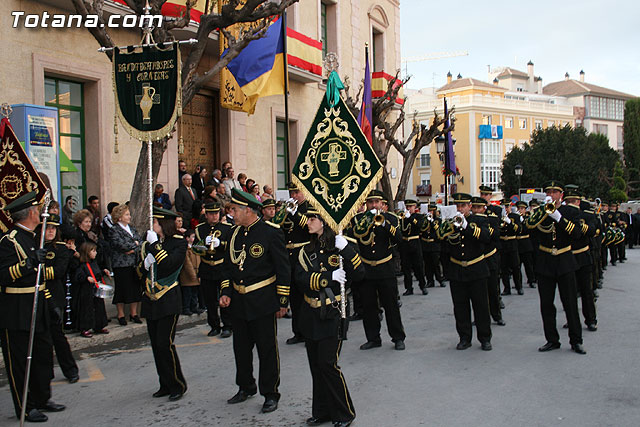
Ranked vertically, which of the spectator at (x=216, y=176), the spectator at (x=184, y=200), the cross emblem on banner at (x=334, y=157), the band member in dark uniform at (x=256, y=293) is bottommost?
the band member in dark uniform at (x=256, y=293)

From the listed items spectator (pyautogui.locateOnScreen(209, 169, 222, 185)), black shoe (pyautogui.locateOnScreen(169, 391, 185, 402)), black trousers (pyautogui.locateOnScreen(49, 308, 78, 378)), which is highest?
spectator (pyautogui.locateOnScreen(209, 169, 222, 185))

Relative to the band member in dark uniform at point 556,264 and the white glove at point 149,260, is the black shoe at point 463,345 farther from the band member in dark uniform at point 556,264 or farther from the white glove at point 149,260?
the white glove at point 149,260

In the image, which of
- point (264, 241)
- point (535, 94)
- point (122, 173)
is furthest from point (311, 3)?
point (535, 94)

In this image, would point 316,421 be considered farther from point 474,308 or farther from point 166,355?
point 474,308

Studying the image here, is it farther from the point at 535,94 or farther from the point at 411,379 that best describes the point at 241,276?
the point at 535,94

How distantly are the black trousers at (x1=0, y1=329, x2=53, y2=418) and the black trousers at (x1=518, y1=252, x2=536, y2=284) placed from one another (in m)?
11.0

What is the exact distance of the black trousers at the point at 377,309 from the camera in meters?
8.18

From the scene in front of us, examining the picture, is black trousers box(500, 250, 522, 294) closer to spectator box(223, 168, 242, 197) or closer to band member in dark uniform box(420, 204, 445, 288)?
band member in dark uniform box(420, 204, 445, 288)

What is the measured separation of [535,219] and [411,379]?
2.84 metres

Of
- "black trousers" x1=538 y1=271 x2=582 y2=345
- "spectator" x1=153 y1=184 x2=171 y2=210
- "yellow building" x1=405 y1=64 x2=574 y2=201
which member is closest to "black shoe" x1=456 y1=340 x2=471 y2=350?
"black trousers" x1=538 y1=271 x2=582 y2=345

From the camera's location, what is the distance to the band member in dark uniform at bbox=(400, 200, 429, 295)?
1326cm

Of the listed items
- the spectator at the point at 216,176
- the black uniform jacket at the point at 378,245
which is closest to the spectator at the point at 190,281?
the black uniform jacket at the point at 378,245

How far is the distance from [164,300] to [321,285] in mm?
1781

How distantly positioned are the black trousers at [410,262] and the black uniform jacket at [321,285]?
7.96m
